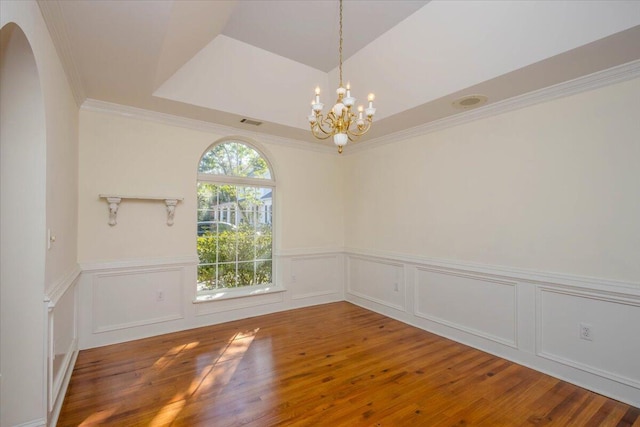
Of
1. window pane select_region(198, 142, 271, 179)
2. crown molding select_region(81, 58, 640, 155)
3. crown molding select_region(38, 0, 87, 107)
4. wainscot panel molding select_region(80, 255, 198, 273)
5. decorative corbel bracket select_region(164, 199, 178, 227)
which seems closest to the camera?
crown molding select_region(38, 0, 87, 107)

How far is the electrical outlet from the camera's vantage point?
247 centimetres

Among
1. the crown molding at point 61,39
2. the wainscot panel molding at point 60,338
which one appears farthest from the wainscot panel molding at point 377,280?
the crown molding at point 61,39

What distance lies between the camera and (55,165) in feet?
6.93

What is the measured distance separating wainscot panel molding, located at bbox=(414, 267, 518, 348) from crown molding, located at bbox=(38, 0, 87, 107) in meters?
4.03

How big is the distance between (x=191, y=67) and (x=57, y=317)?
2.53 meters

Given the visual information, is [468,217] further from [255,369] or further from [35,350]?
[35,350]

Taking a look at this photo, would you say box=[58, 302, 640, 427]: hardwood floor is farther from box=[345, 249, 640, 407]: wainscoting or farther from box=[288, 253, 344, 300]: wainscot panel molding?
box=[288, 253, 344, 300]: wainscot panel molding

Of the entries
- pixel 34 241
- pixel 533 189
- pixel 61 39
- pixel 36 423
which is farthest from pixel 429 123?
pixel 36 423

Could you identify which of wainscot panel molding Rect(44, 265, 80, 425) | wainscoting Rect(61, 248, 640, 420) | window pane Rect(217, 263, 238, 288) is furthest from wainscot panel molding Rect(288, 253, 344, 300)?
wainscot panel molding Rect(44, 265, 80, 425)

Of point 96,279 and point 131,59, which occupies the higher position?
point 131,59

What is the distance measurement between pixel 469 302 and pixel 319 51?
3.27m

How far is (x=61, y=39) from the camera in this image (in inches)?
83.0

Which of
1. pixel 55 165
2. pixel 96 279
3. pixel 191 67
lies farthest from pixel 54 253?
pixel 191 67

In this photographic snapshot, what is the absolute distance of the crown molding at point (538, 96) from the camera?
2.35m
